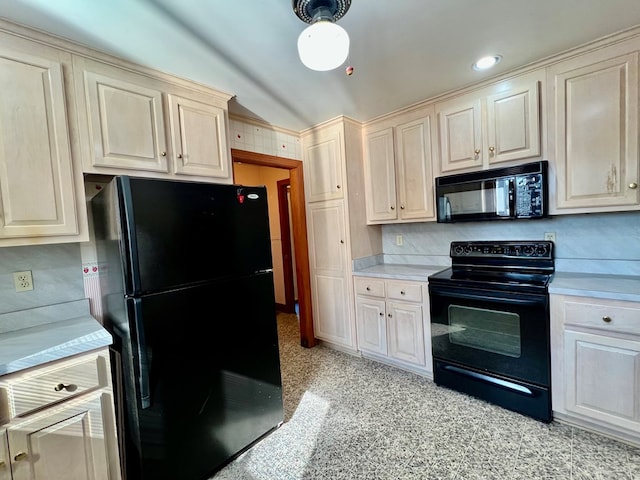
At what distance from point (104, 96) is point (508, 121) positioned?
8.56 ft

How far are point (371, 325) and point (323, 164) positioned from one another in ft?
5.43

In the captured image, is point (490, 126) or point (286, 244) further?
point (286, 244)

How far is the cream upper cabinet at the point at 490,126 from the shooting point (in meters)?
1.97

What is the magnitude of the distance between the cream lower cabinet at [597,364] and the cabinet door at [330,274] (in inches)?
62.8

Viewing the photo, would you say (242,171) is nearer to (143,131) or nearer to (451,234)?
(143,131)

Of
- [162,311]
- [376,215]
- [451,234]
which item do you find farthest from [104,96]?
[451,234]

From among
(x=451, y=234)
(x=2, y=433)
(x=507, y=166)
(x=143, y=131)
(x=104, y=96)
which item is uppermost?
(x=104, y=96)

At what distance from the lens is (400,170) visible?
2.66 m

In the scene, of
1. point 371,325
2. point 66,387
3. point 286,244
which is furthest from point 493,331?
point 286,244

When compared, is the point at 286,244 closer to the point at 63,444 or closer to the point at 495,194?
the point at 495,194

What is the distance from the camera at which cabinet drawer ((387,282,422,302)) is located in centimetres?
232

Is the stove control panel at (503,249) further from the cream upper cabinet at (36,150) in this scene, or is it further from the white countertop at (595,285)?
the cream upper cabinet at (36,150)

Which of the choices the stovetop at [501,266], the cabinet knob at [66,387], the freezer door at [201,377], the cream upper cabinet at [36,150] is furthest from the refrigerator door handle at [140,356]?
the stovetop at [501,266]

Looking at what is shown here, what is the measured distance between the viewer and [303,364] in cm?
279
